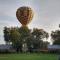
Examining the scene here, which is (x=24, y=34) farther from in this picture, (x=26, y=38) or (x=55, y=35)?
(x=55, y=35)

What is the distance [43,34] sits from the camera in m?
37.2

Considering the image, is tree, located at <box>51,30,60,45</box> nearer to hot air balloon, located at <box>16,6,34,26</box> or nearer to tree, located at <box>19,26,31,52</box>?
tree, located at <box>19,26,31,52</box>

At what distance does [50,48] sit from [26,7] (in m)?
8.12

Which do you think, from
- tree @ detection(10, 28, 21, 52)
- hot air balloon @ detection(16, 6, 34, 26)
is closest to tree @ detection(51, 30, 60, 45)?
tree @ detection(10, 28, 21, 52)

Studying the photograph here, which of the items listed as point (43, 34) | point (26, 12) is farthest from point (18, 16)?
point (43, 34)

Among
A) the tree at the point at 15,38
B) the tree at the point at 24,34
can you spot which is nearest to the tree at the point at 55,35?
the tree at the point at 24,34

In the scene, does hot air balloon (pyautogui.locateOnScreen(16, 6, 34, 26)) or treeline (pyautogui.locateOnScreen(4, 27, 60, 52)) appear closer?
hot air balloon (pyautogui.locateOnScreen(16, 6, 34, 26))

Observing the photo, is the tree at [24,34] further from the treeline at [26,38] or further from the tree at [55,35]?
the tree at [55,35]

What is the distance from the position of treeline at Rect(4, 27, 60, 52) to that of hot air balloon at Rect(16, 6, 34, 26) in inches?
307

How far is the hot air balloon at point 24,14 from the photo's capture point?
24.0 meters

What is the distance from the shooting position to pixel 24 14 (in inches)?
953

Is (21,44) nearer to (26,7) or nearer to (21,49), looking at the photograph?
(21,49)

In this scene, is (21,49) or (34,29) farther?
(34,29)

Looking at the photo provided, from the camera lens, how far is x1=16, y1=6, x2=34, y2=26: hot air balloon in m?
24.0
